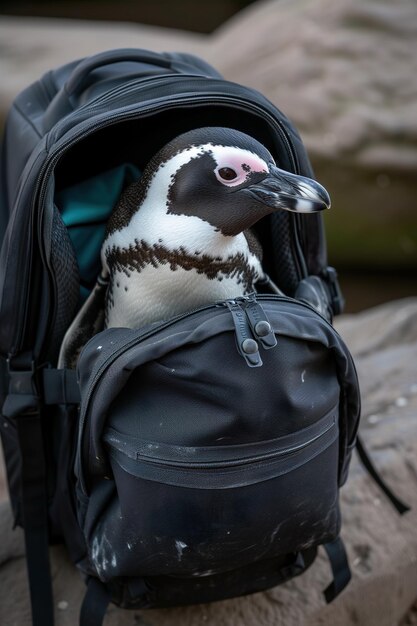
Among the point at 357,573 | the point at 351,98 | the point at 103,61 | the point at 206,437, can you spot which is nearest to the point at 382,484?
the point at 357,573

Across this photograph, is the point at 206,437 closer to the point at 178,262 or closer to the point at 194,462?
the point at 194,462

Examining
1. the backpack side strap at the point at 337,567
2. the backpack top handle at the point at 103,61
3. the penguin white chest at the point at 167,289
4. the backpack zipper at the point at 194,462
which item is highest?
the backpack top handle at the point at 103,61

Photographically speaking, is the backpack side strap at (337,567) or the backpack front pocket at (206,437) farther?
the backpack side strap at (337,567)

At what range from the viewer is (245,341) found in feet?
2.84

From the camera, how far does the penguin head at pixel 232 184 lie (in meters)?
0.99

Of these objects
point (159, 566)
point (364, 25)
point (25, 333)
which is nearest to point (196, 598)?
point (159, 566)

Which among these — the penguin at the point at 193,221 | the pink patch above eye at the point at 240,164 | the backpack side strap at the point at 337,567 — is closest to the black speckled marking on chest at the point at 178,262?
the penguin at the point at 193,221

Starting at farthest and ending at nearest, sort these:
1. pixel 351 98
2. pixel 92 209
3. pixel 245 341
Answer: pixel 351 98
pixel 92 209
pixel 245 341

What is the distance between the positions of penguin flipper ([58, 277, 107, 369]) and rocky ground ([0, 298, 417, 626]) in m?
0.30

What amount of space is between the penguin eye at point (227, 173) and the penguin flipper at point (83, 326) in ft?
0.81

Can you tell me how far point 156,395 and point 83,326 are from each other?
10.9 inches

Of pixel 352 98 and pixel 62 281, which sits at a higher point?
pixel 62 281

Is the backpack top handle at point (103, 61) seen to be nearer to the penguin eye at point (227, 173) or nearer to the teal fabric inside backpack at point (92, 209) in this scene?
the teal fabric inside backpack at point (92, 209)

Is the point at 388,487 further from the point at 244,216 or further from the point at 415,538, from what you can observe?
the point at 244,216
